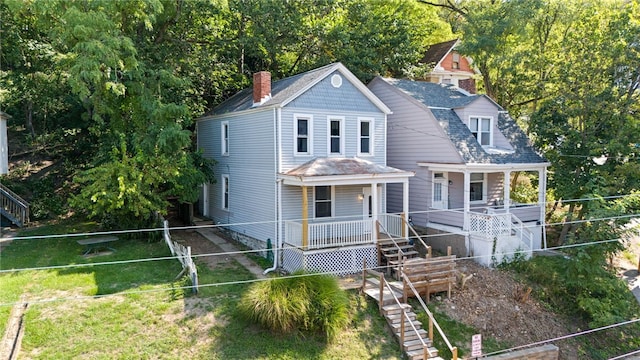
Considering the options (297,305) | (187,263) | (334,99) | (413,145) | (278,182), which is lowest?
(297,305)

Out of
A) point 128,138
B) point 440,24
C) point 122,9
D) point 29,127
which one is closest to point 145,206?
point 128,138

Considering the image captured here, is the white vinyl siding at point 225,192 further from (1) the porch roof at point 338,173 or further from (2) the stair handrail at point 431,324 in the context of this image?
(2) the stair handrail at point 431,324

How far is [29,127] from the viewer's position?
2495 centimetres

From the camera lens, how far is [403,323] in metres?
12.6

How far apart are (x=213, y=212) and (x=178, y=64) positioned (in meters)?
7.95

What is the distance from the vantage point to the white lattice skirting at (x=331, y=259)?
1562 cm

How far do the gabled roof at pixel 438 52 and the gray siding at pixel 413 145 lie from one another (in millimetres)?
10690

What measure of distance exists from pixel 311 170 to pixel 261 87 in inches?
181

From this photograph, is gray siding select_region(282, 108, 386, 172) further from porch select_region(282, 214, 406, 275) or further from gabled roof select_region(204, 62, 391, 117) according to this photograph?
porch select_region(282, 214, 406, 275)

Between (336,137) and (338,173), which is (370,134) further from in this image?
(338,173)

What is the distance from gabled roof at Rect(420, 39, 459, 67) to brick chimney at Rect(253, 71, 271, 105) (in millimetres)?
15634

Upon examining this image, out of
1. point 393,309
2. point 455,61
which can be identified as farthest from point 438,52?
point 393,309

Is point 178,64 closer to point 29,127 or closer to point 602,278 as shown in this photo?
point 29,127

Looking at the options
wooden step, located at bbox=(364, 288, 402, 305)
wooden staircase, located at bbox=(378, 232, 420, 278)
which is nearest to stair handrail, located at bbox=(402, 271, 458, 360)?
wooden step, located at bbox=(364, 288, 402, 305)
